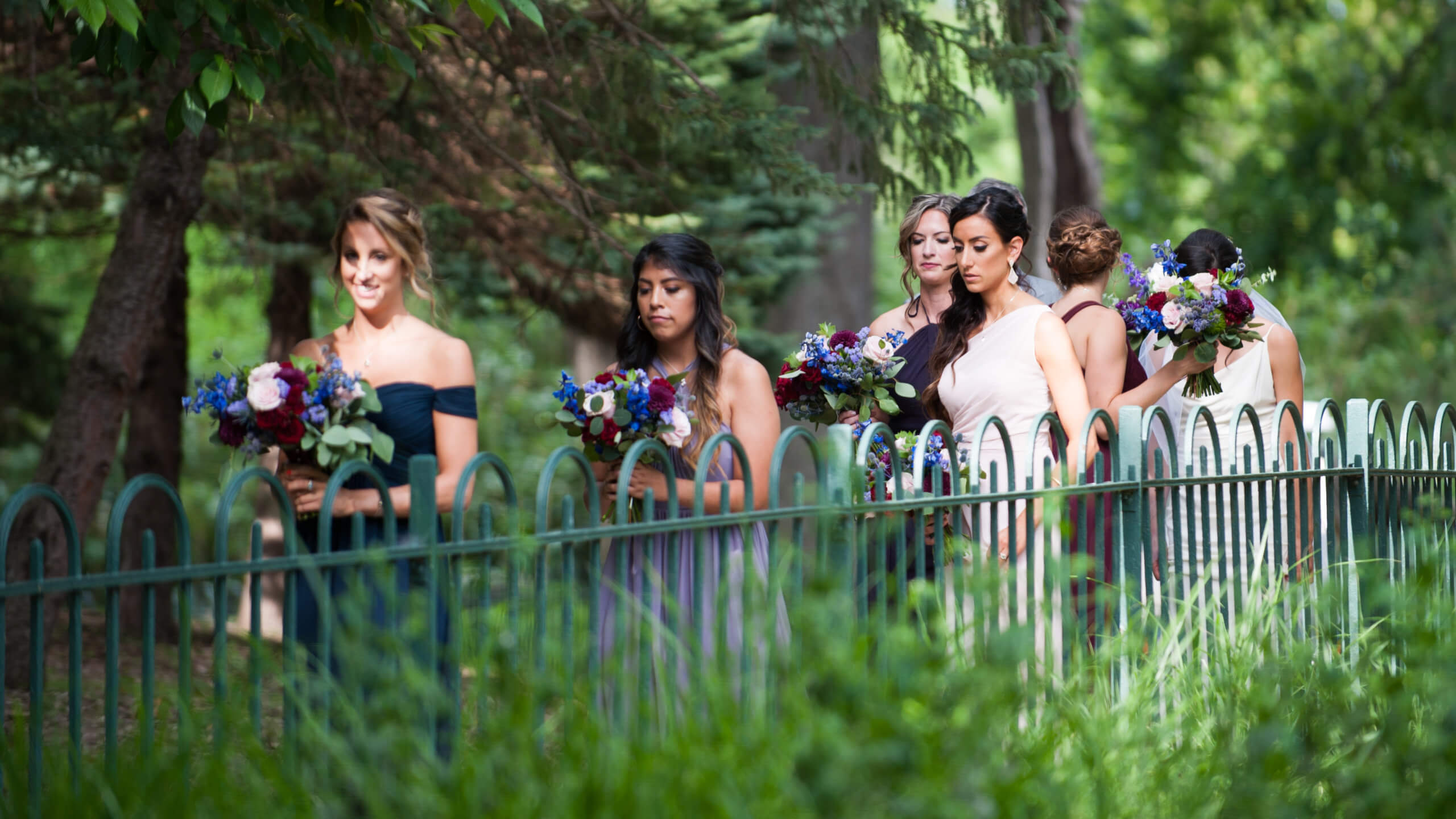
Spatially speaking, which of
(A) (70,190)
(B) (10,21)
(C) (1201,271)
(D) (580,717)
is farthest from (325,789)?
(A) (70,190)

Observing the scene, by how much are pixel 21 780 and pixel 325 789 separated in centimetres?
62

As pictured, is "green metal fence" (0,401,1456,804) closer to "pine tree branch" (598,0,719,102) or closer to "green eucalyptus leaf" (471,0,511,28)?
"green eucalyptus leaf" (471,0,511,28)

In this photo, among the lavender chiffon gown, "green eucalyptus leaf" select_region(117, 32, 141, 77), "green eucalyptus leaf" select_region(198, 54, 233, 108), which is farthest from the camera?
"green eucalyptus leaf" select_region(117, 32, 141, 77)

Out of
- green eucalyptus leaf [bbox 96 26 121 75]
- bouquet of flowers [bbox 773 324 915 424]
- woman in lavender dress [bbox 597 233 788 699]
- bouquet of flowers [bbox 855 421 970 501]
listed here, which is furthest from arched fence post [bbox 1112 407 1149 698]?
green eucalyptus leaf [bbox 96 26 121 75]

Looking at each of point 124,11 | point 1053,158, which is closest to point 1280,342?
point 124,11

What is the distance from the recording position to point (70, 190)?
943cm

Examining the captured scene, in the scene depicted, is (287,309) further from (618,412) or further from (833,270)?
(618,412)

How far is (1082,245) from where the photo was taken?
5.38m

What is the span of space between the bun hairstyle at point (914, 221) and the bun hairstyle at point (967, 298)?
142mm

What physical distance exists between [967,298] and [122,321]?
4420 mm

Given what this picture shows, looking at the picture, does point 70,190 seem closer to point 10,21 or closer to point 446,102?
point 10,21

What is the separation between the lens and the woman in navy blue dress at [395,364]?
3922 mm

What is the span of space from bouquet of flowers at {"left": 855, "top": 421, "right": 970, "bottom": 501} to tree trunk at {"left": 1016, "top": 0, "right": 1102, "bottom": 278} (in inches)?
376

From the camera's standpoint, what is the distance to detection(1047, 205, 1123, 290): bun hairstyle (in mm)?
5383
